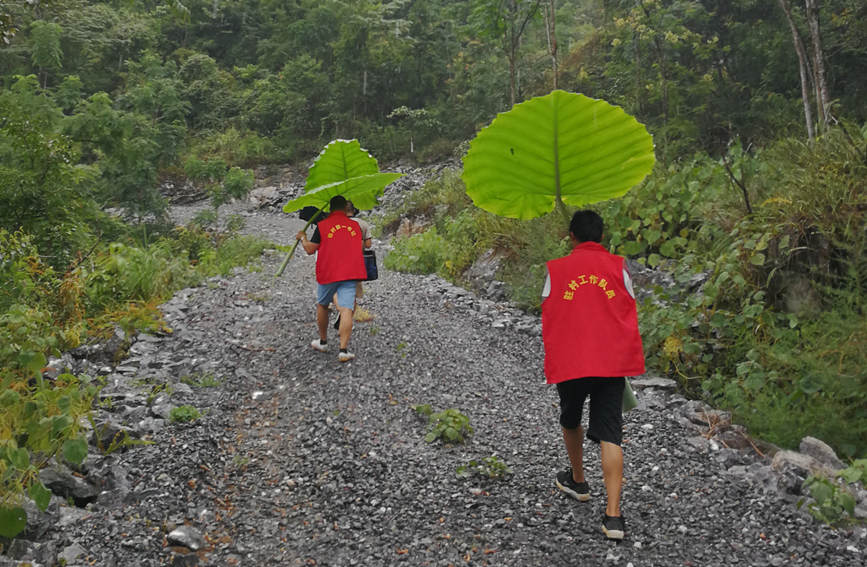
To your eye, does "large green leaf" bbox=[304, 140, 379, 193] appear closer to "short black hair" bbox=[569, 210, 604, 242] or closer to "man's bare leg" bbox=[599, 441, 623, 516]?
"short black hair" bbox=[569, 210, 604, 242]

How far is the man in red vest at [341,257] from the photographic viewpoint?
5.09m

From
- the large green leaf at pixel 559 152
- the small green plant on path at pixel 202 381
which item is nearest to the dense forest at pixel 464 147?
the small green plant on path at pixel 202 381

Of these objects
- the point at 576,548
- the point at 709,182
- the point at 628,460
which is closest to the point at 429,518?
the point at 576,548

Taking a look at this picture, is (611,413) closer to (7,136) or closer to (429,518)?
(429,518)

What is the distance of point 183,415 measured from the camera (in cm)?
405

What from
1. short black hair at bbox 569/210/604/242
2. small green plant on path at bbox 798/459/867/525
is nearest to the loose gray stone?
short black hair at bbox 569/210/604/242

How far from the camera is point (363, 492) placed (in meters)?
3.33

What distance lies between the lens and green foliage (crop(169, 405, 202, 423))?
404 centimetres

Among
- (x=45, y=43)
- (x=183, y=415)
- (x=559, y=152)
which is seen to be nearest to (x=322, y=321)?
(x=183, y=415)

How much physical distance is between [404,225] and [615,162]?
12312 millimetres

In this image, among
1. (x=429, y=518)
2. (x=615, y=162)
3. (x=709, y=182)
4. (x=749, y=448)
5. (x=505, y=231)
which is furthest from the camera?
(x=505, y=231)

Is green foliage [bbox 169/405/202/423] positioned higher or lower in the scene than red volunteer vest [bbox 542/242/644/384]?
lower

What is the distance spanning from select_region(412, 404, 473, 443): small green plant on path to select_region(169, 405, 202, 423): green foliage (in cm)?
161

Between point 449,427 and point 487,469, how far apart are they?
47 cm
